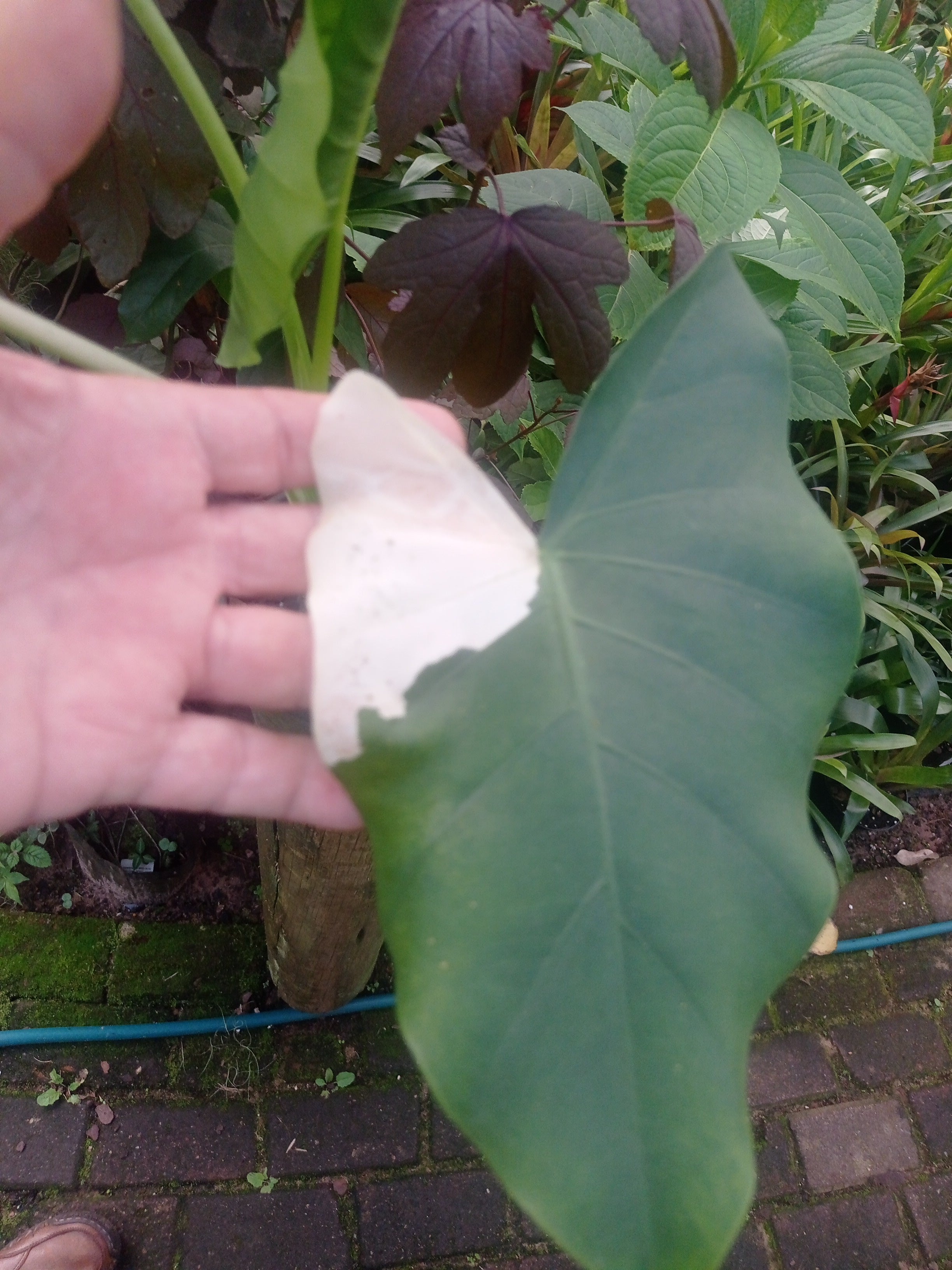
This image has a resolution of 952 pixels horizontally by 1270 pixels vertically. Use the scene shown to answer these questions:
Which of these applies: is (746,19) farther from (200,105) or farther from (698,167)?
(200,105)

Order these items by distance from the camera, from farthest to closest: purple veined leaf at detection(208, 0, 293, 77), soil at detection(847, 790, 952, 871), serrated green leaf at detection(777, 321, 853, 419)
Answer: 1. soil at detection(847, 790, 952, 871)
2. serrated green leaf at detection(777, 321, 853, 419)
3. purple veined leaf at detection(208, 0, 293, 77)

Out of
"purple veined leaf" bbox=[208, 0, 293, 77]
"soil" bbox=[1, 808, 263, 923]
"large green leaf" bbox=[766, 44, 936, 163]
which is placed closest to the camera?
"purple veined leaf" bbox=[208, 0, 293, 77]

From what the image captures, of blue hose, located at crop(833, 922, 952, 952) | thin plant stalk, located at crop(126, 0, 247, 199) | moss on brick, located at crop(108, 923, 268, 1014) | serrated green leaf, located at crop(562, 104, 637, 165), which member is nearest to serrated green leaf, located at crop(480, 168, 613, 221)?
serrated green leaf, located at crop(562, 104, 637, 165)

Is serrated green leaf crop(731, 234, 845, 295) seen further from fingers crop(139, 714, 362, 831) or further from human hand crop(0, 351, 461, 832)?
fingers crop(139, 714, 362, 831)

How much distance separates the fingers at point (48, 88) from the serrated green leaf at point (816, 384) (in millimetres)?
819

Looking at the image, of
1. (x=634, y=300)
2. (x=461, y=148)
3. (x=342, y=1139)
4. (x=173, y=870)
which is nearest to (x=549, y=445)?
(x=634, y=300)

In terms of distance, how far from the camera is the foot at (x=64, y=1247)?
1087 millimetres

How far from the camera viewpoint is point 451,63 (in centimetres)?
57

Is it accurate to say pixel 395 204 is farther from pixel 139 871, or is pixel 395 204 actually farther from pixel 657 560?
Answer: pixel 139 871

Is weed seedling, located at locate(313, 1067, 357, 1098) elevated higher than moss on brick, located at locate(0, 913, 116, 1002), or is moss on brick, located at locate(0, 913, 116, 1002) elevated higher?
weed seedling, located at locate(313, 1067, 357, 1098)

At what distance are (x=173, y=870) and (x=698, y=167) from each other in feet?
4.32

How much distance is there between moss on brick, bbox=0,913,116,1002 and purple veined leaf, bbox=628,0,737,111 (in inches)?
56.7

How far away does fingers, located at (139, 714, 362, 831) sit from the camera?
0.63 meters

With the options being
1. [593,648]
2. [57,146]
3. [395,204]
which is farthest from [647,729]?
[395,204]
